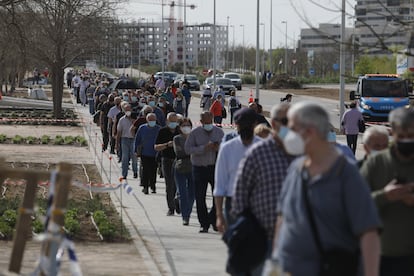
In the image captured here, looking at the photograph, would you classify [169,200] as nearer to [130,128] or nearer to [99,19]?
[130,128]

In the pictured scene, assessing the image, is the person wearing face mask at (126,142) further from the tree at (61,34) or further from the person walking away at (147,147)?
the tree at (61,34)

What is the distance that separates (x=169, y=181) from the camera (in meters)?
17.1

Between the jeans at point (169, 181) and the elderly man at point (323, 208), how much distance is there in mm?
10880

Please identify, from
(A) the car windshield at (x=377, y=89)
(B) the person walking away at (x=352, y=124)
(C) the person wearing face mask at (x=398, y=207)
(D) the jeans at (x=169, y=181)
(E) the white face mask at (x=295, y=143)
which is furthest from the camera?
(A) the car windshield at (x=377, y=89)

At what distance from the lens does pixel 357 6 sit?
13.1m

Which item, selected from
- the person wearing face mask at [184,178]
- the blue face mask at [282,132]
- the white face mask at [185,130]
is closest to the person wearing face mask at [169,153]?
the white face mask at [185,130]

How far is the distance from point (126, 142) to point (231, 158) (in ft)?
43.1

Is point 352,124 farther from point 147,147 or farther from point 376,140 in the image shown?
point 376,140

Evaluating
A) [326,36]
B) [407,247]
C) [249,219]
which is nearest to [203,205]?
[326,36]

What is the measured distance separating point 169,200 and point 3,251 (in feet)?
14.7

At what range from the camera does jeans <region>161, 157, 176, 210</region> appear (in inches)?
669

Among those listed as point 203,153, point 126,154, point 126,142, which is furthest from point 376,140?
point 126,142

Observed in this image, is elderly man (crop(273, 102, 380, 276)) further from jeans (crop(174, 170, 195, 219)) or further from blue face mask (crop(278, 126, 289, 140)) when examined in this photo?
jeans (crop(174, 170, 195, 219))

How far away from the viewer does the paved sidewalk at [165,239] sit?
12.2 metres
